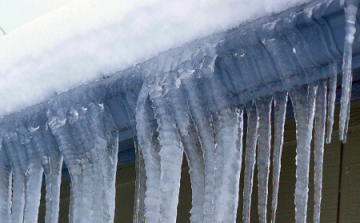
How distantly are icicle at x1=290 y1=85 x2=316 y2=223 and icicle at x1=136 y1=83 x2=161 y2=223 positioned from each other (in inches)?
9.2

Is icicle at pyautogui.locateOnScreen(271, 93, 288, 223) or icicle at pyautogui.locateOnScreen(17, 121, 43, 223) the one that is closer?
icicle at pyautogui.locateOnScreen(271, 93, 288, 223)

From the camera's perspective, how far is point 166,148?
1.01 metres

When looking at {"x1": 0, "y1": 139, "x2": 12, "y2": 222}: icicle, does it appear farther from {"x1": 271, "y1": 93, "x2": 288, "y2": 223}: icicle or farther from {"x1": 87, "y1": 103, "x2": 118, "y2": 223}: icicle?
{"x1": 271, "y1": 93, "x2": 288, "y2": 223}: icicle

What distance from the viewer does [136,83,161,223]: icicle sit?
102 cm

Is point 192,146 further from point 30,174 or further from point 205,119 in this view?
point 30,174

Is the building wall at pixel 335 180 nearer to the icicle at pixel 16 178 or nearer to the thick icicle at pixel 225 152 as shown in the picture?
the thick icicle at pixel 225 152

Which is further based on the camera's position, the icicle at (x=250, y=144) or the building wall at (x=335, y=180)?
the building wall at (x=335, y=180)

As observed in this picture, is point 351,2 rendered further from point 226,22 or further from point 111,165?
point 111,165

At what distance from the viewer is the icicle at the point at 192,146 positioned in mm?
991

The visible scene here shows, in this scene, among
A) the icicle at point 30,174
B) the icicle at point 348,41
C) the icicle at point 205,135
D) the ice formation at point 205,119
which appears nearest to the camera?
the icicle at point 348,41

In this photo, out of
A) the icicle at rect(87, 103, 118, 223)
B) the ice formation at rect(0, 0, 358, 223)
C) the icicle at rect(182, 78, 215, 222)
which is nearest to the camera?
the ice formation at rect(0, 0, 358, 223)

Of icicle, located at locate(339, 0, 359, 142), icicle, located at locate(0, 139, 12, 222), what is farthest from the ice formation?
icicle, located at locate(0, 139, 12, 222)

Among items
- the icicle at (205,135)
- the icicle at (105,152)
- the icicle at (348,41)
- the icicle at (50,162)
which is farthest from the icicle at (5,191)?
the icicle at (348,41)

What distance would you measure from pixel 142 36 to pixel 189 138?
0.59 ft
